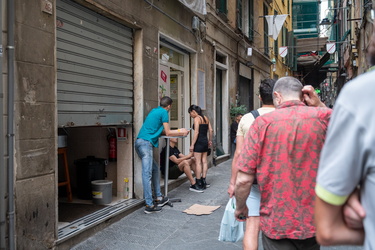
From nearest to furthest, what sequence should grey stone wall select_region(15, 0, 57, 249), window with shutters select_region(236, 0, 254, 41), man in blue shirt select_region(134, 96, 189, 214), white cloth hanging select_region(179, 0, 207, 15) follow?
grey stone wall select_region(15, 0, 57, 249), man in blue shirt select_region(134, 96, 189, 214), white cloth hanging select_region(179, 0, 207, 15), window with shutters select_region(236, 0, 254, 41)

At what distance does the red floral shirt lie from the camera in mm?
2408

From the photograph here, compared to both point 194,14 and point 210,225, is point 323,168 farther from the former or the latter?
point 194,14

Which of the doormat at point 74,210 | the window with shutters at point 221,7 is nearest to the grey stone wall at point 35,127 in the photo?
the doormat at point 74,210

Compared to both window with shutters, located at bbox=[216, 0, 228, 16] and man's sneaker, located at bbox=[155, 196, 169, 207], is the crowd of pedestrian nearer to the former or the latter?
man's sneaker, located at bbox=[155, 196, 169, 207]

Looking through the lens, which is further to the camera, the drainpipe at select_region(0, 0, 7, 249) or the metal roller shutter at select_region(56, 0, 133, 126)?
the metal roller shutter at select_region(56, 0, 133, 126)

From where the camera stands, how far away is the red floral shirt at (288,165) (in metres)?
2.41

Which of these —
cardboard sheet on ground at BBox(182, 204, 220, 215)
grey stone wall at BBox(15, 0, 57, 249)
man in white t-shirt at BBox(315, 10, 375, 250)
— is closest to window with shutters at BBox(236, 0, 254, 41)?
cardboard sheet on ground at BBox(182, 204, 220, 215)

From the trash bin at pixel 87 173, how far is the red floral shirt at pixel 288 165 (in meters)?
4.49

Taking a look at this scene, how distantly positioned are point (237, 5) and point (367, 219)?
42.3 feet

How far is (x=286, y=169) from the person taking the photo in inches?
95.5

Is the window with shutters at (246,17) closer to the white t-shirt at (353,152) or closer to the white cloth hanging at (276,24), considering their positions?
the white cloth hanging at (276,24)

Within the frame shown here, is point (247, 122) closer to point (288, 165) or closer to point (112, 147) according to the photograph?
point (288, 165)

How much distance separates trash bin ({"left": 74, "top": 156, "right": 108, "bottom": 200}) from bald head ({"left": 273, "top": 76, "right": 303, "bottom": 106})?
4.47 meters

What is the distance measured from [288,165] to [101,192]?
4.22m
